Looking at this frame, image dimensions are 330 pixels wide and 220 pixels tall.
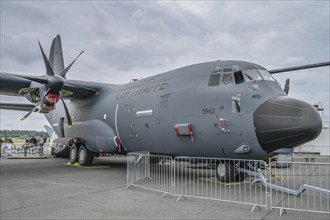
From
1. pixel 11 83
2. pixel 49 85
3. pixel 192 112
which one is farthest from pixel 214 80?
pixel 11 83

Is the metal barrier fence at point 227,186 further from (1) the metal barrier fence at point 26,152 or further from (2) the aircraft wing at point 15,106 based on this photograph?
(1) the metal barrier fence at point 26,152

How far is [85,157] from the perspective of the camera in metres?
16.0

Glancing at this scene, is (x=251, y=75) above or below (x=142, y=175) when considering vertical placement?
above

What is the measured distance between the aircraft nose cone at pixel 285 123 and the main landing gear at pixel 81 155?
33.2 feet

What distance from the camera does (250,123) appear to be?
8578 mm

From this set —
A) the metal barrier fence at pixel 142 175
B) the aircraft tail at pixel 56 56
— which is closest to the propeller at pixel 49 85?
the aircraft tail at pixel 56 56

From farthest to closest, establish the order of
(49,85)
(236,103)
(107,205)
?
(49,85)
(236,103)
(107,205)

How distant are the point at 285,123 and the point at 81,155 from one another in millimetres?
11514

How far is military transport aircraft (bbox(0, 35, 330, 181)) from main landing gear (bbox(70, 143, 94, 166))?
0.05 meters

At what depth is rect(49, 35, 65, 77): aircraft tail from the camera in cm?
1794

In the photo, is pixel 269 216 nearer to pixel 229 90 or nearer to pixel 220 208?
pixel 220 208

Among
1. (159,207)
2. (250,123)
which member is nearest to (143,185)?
(159,207)

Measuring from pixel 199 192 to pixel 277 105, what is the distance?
3.23 m

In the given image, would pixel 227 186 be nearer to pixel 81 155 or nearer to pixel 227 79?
pixel 227 79
